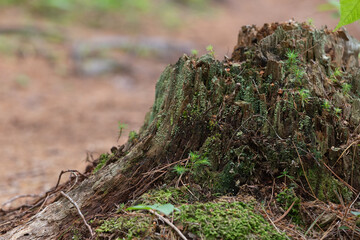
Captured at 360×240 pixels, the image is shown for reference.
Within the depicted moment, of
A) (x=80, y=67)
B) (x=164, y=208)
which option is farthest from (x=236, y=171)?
(x=80, y=67)

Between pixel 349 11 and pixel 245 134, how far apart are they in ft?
2.72

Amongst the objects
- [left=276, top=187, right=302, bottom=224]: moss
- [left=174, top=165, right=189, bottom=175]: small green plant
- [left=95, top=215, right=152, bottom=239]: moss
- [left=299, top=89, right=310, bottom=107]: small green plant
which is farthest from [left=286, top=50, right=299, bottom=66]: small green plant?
[left=95, top=215, right=152, bottom=239]: moss

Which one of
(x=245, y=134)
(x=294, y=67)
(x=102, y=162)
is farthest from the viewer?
(x=102, y=162)

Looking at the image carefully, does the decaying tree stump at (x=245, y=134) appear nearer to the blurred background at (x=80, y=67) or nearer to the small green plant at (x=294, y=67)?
the small green plant at (x=294, y=67)

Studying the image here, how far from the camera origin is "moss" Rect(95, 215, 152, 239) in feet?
5.90

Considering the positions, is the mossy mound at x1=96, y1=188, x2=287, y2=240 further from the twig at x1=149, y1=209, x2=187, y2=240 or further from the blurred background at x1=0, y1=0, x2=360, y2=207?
the blurred background at x1=0, y1=0, x2=360, y2=207

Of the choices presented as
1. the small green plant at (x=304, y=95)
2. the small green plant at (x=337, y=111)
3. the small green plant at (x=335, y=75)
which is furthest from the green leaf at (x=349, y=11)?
the small green plant at (x=335, y=75)

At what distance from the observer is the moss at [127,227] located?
1799mm

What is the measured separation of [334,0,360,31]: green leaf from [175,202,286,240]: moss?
105 centimetres

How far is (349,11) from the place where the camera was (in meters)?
1.73

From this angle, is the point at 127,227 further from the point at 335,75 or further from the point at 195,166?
the point at 335,75

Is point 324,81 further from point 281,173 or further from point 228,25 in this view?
point 228,25

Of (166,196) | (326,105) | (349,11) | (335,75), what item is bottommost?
(166,196)

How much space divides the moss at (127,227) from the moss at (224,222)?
164mm
